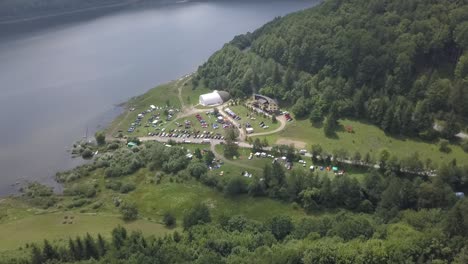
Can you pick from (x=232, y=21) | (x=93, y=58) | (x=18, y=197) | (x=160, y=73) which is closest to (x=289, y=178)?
(x=18, y=197)

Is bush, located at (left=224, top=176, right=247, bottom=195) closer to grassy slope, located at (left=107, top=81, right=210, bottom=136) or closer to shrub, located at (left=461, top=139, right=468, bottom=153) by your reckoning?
grassy slope, located at (left=107, top=81, right=210, bottom=136)

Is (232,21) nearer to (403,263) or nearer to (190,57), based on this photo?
(190,57)

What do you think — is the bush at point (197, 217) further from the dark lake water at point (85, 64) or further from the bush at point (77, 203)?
the dark lake water at point (85, 64)

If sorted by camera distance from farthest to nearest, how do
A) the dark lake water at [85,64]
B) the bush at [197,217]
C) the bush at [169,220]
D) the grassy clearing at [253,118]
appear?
1. the dark lake water at [85,64]
2. the grassy clearing at [253,118]
3. the bush at [169,220]
4. the bush at [197,217]

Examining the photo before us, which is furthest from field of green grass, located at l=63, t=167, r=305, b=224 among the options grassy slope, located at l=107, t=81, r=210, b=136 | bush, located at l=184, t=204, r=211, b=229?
grassy slope, located at l=107, t=81, r=210, b=136

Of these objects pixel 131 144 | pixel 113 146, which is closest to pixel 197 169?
pixel 131 144

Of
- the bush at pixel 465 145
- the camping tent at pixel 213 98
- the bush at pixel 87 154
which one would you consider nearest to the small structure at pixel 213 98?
the camping tent at pixel 213 98
